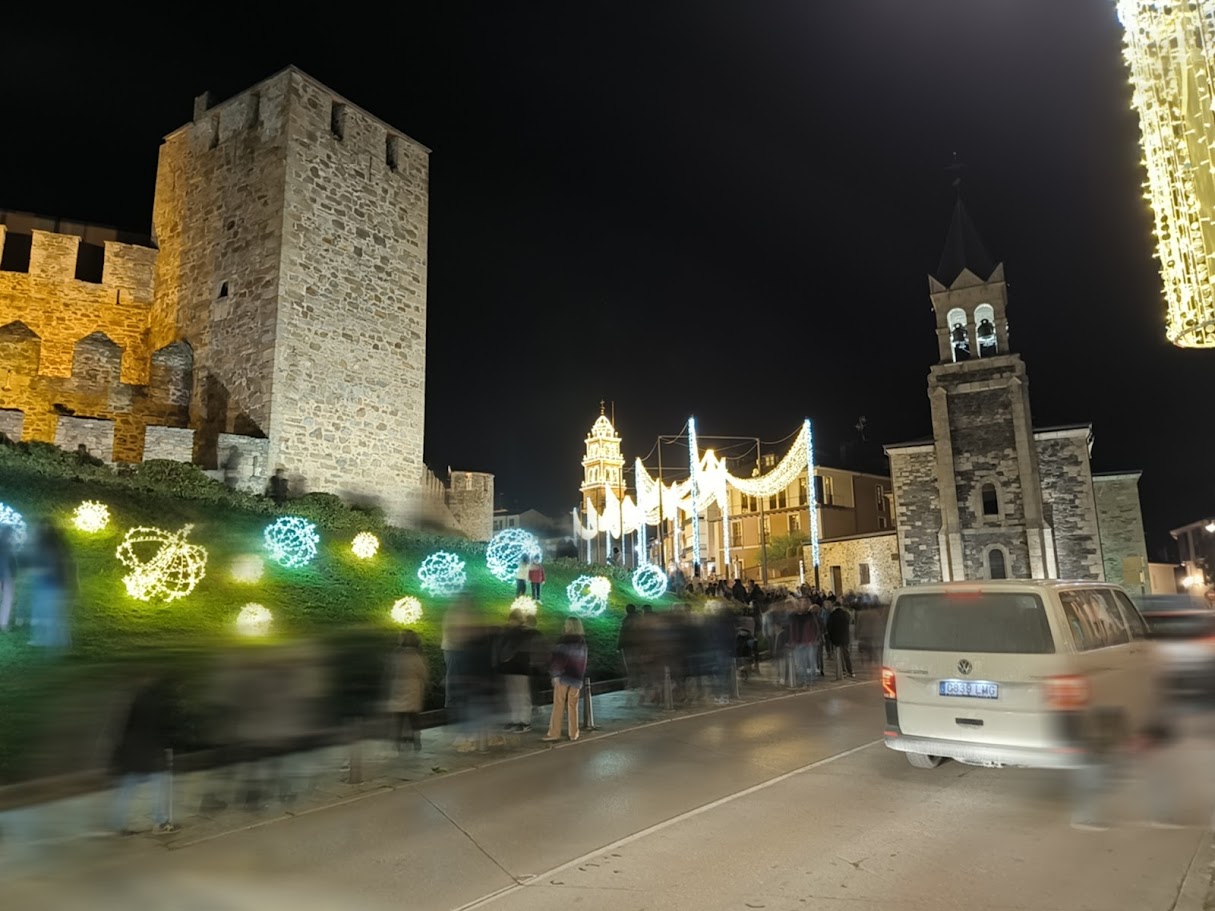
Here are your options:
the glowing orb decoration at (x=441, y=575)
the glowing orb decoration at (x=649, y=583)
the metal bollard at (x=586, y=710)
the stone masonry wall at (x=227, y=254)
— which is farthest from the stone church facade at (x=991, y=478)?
the stone masonry wall at (x=227, y=254)

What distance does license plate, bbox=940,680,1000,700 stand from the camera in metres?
6.80

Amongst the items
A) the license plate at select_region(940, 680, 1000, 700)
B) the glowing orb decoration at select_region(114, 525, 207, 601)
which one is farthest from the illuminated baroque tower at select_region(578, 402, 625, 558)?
the license plate at select_region(940, 680, 1000, 700)

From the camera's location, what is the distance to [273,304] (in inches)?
790

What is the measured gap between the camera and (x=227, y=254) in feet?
70.8

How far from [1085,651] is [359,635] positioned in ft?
32.1

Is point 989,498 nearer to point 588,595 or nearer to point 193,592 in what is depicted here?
point 588,595

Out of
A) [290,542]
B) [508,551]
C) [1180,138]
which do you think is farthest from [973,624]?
[508,551]

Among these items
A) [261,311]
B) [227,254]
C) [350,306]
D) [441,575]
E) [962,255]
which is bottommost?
[441,575]

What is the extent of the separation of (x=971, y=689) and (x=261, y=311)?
1880 cm

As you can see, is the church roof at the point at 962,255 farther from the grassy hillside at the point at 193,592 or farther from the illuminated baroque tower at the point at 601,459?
the illuminated baroque tower at the point at 601,459

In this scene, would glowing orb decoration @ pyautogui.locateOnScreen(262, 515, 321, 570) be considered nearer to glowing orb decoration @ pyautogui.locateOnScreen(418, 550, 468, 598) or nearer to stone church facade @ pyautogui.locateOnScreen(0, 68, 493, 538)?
glowing orb decoration @ pyautogui.locateOnScreen(418, 550, 468, 598)

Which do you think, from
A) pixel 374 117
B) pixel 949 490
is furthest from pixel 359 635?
pixel 949 490

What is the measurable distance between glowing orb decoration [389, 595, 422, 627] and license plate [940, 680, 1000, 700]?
9.67m

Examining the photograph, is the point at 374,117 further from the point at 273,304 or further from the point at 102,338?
the point at 102,338
